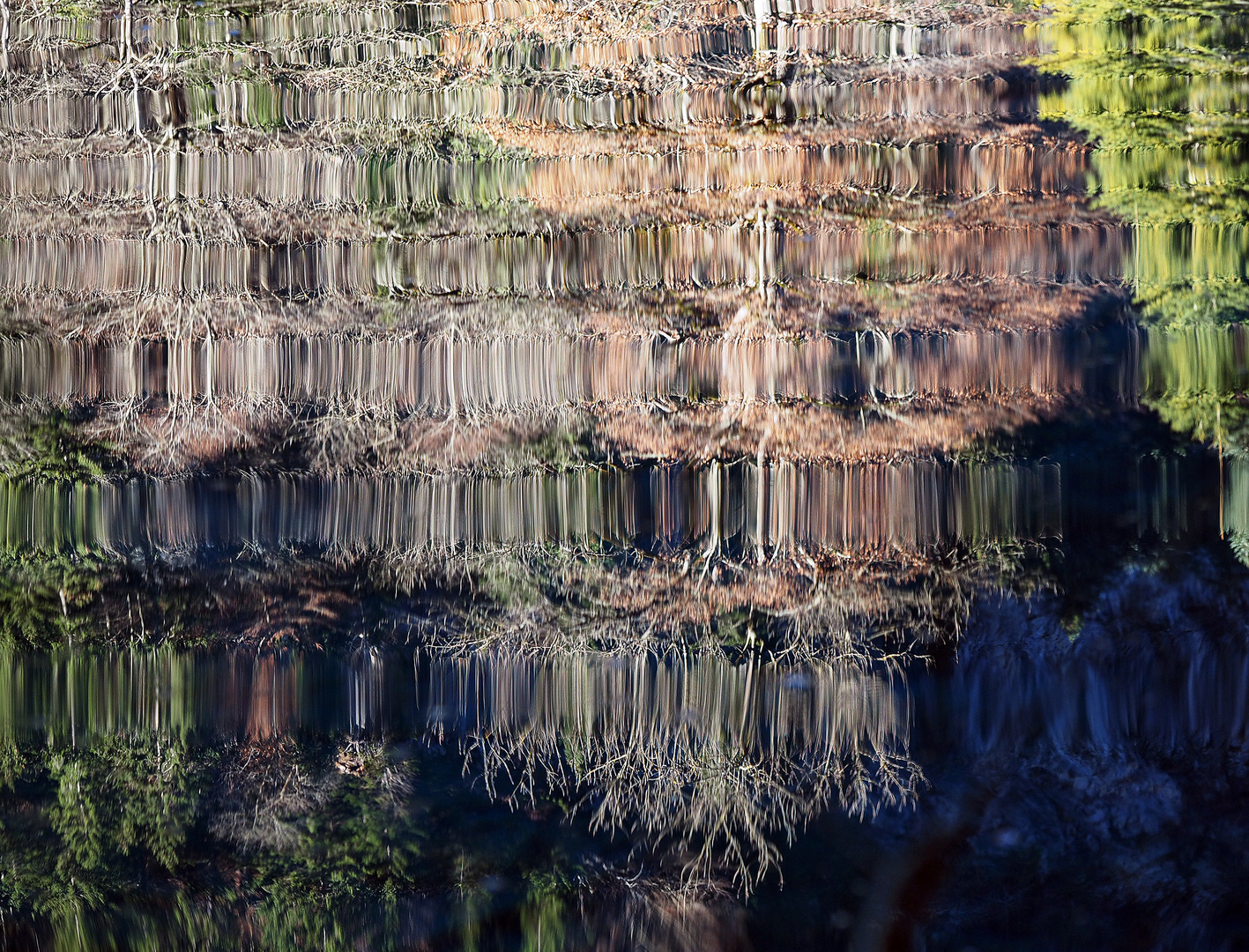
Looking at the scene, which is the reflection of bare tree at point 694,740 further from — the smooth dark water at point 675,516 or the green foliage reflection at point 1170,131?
the green foliage reflection at point 1170,131

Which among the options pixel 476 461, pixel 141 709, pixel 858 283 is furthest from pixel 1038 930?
pixel 141 709

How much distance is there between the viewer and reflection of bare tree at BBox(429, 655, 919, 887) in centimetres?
209

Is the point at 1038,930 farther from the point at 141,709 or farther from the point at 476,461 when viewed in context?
the point at 141,709

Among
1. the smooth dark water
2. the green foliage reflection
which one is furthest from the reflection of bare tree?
the green foliage reflection

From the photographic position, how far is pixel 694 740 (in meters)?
2.10

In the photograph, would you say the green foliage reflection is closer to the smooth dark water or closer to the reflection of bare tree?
the smooth dark water

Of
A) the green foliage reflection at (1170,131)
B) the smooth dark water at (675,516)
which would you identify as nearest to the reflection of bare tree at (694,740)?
the smooth dark water at (675,516)

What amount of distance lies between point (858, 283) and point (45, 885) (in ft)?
9.87

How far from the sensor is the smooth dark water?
2.12m

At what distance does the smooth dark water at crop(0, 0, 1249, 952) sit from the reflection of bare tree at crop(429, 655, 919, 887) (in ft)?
0.05

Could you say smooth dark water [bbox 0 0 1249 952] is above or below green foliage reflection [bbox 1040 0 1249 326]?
below

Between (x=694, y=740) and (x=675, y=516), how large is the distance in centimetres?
65

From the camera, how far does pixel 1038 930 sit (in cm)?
216

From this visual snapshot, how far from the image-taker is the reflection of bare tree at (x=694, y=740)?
6.85ft
